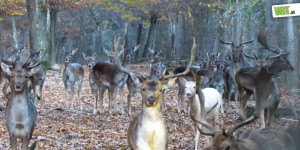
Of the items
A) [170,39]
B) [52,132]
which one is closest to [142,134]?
[52,132]

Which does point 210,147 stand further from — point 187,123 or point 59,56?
point 59,56

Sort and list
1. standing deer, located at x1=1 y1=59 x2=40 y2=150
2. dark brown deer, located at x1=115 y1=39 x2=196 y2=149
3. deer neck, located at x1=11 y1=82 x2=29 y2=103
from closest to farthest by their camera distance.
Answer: dark brown deer, located at x1=115 y1=39 x2=196 y2=149, standing deer, located at x1=1 y1=59 x2=40 y2=150, deer neck, located at x1=11 y1=82 x2=29 y2=103

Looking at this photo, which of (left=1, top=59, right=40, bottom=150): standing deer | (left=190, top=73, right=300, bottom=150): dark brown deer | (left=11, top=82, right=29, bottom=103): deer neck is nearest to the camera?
(left=190, top=73, right=300, bottom=150): dark brown deer

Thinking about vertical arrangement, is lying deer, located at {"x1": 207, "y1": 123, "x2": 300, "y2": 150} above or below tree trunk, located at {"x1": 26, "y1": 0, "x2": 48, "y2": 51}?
below

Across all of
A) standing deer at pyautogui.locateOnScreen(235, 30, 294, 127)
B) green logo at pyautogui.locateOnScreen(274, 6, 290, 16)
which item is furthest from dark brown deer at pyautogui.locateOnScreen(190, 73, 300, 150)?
green logo at pyautogui.locateOnScreen(274, 6, 290, 16)

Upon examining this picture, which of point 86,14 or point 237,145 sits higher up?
point 86,14

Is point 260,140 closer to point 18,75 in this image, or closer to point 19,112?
point 19,112

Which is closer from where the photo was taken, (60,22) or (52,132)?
(52,132)

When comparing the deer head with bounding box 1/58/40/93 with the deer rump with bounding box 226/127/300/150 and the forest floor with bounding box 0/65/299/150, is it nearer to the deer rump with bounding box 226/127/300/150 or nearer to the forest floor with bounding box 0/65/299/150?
the forest floor with bounding box 0/65/299/150

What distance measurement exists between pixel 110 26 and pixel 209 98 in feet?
140

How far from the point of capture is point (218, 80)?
1577cm

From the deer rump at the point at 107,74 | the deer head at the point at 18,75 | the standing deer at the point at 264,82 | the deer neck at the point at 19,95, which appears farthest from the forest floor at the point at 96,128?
the deer head at the point at 18,75

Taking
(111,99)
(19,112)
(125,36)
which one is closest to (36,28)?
(111,99)

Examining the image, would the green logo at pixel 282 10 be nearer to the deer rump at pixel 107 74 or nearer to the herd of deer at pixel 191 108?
the herd of deer at pixel 191 108
